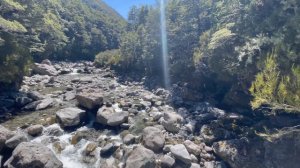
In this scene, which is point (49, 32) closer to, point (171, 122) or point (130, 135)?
point (171, 122)

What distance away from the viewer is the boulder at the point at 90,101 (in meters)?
22.4

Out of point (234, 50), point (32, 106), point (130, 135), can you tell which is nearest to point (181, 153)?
point (130, 135)

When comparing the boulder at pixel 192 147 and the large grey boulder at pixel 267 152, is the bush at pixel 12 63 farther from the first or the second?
the large grey boulder at pixel 267 152

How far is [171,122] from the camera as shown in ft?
66.6

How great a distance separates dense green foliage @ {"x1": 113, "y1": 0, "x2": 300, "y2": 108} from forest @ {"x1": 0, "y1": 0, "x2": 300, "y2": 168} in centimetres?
10

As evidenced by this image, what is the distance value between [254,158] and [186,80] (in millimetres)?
15514

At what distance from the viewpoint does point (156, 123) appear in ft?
69.8

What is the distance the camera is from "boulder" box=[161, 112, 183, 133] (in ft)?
65.8

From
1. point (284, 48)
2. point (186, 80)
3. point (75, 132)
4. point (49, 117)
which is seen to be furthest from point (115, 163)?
point (186, 80)

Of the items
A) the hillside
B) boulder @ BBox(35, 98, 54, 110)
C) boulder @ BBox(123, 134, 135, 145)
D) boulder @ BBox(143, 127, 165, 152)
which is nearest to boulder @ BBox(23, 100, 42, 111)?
boulder @ BBox(35, 98, 54, 110)

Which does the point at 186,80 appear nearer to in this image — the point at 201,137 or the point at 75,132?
the point at 201,137

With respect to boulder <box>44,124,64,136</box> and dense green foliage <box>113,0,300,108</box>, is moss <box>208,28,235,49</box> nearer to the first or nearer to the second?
dense green foliage <box>113,0,300,108</box>

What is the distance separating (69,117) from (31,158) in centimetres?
622

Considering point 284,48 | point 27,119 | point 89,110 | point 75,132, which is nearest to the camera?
point 284,48
